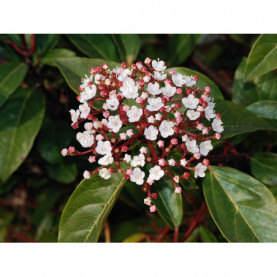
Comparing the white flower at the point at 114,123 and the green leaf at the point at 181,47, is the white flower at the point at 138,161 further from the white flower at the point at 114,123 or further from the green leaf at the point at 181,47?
the green leaf at the point at 181,47

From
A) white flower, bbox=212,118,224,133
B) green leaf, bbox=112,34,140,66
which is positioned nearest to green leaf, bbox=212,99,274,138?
white flower, bbox=212,118,224,133

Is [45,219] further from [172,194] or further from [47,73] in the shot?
[172,194]

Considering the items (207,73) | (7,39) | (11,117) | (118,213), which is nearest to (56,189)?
(118,213)

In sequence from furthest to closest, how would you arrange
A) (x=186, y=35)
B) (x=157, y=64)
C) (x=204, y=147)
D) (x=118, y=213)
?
(x=118, y=213) → (x=186, y=35) → (x=157, y=64) → (x=204, y=147)

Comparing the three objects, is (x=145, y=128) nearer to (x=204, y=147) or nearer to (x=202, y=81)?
(x=204, y=147)

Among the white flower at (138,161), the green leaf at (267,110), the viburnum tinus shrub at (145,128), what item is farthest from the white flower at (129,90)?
the green leaf at (267,110)

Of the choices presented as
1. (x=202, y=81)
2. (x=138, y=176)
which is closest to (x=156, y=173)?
(x=138, y=176)
